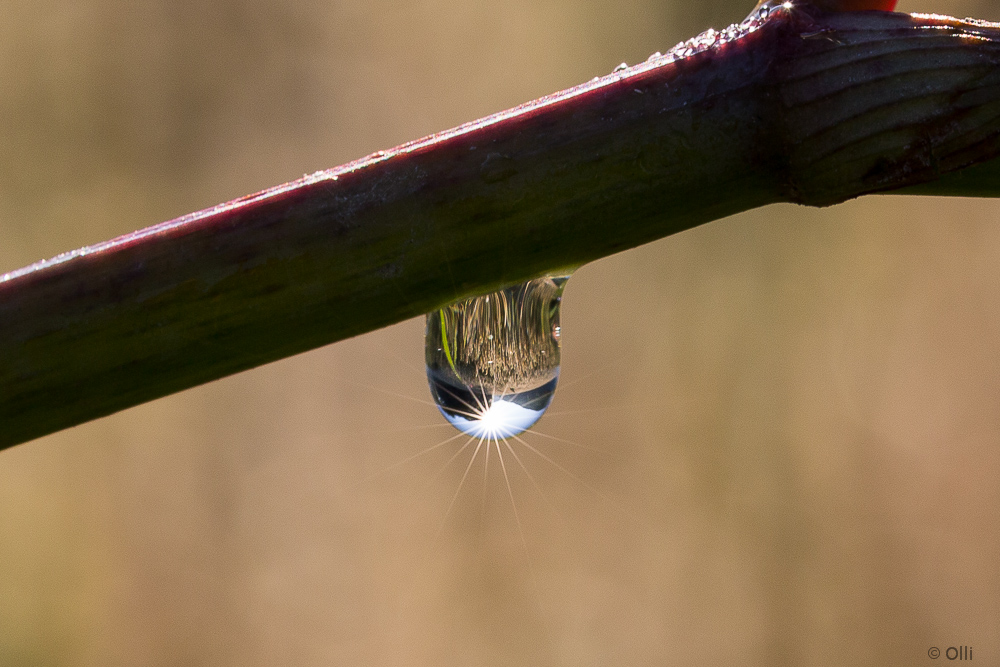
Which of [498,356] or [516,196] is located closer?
[516,196]

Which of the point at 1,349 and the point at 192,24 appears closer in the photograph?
the point at 1,349

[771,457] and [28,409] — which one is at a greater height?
[771,457]

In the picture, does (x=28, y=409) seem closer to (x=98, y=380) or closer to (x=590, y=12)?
(x=98, y=380)

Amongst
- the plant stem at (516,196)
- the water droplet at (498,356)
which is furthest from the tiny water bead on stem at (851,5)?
the water droplet at (498,356)

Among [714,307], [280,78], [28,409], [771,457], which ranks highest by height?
[280,78]

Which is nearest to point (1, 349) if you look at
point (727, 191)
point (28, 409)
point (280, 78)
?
point (28, 409)

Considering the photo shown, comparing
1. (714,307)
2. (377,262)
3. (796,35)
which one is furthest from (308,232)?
(714,307)

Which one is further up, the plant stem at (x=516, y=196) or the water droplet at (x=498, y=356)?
the water droplet at (x=498, y=356)

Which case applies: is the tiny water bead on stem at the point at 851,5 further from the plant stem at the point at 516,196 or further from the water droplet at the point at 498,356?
the water droplet at the point at 498,356
